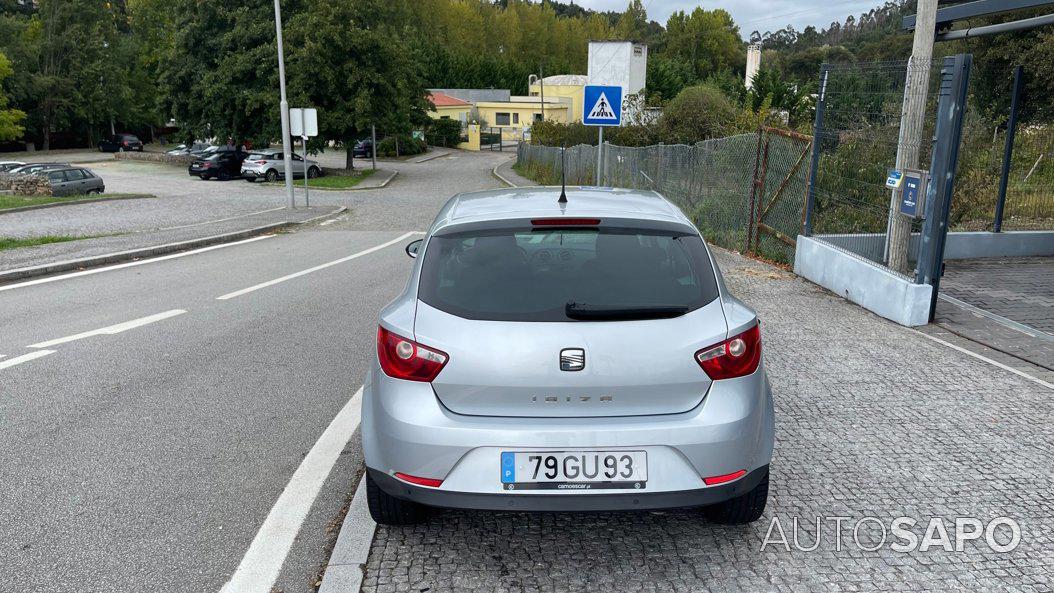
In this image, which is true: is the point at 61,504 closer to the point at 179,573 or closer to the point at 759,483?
the point at 179,573

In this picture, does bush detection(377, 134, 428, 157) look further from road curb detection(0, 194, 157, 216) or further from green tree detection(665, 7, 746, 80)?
green tree detection(665, 7, 746, 80)

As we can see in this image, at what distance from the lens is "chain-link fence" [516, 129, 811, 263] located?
11.9 meters

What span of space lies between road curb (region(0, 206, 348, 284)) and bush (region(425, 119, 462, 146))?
65408 mm

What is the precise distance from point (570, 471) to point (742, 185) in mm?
11334

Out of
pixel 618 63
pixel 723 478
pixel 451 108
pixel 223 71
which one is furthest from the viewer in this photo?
pixel 451 108

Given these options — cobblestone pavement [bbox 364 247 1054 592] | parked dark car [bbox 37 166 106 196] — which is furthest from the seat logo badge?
parked dark car [bbox 37 166 106 196]

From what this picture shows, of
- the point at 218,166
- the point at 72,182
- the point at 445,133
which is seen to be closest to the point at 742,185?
the point at 72,182

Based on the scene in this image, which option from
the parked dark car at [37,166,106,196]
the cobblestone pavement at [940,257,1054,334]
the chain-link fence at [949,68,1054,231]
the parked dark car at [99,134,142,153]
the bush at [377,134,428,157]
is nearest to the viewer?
the cobblestone pavement at [940,257,1054,334]

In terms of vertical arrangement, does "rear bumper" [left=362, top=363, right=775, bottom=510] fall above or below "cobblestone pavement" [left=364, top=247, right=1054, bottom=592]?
above

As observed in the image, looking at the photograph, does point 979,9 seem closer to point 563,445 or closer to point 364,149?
point 563,445

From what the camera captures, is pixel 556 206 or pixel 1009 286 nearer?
pixel 556 206

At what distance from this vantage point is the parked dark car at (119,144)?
62.8m

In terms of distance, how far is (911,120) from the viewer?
355 inches

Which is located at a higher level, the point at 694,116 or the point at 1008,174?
the point at 694,116
